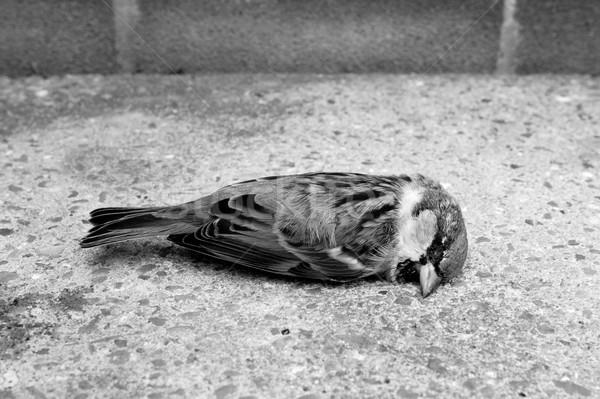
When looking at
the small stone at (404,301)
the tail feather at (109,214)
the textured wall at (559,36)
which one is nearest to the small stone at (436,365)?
the small stone at (404,301)

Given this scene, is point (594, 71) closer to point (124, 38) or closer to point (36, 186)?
point (124, 38)

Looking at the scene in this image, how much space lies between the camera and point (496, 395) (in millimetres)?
1989

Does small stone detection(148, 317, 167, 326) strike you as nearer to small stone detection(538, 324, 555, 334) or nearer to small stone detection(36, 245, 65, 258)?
small stone detection(36, 245, 65, 258)

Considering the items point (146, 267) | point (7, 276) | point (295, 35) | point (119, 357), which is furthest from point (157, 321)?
point (295, 35)

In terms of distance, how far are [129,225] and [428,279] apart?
1033 mm

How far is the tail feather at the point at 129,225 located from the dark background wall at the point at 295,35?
1.69 metres

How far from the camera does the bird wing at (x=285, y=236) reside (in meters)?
2.47

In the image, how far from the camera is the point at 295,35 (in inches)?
160

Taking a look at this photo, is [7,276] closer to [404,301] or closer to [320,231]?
[320,231]

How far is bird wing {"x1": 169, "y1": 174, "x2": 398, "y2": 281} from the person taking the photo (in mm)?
2469

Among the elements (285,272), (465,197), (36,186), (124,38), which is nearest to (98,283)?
(285,272)

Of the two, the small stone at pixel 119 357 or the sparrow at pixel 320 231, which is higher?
the sparrow at pixel 320 231

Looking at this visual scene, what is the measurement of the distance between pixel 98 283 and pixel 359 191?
935 mm

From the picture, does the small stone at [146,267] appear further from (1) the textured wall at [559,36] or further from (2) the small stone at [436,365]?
(1) the textured wall at [559,36]
